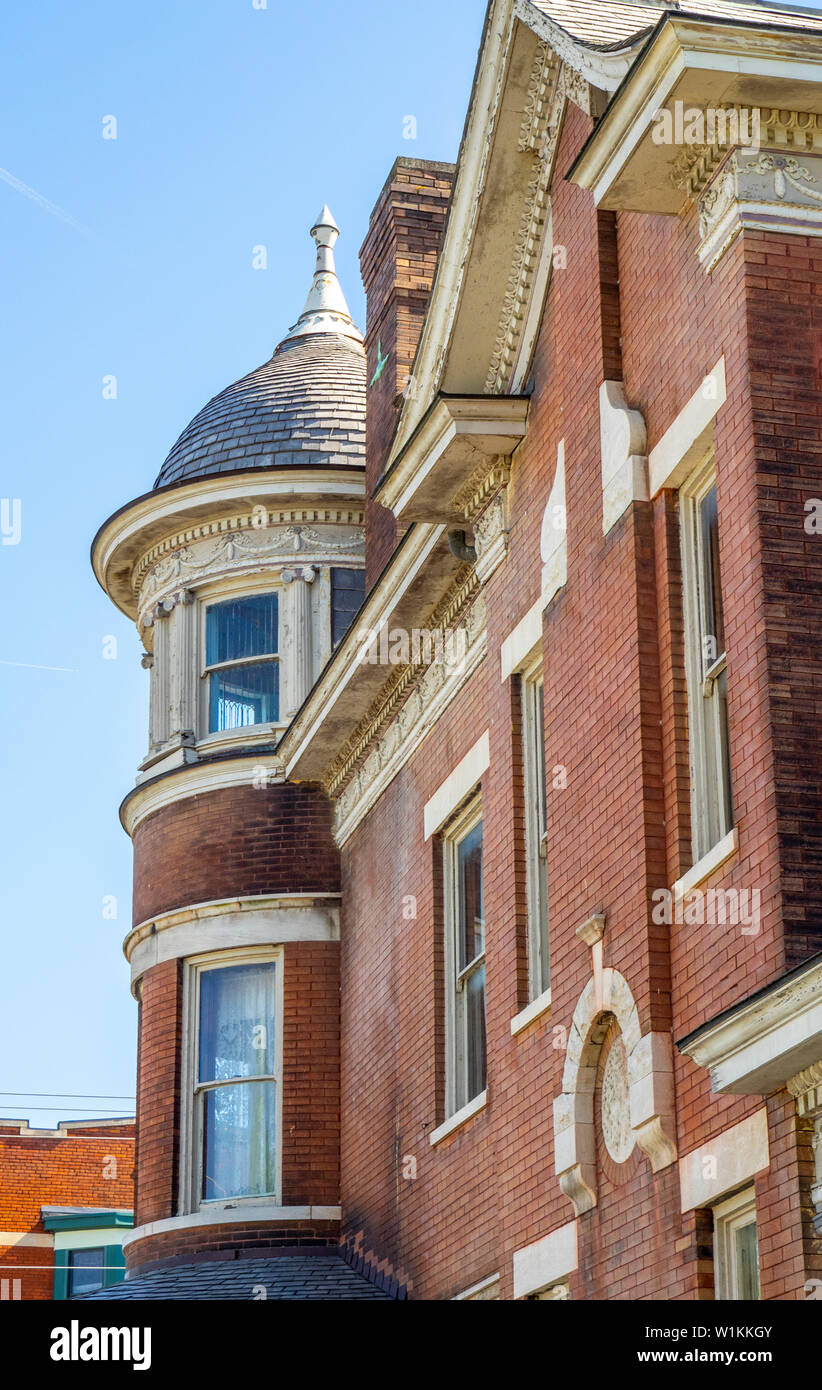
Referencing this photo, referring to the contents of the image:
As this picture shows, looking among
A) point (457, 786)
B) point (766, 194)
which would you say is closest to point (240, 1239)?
point (457, 786)

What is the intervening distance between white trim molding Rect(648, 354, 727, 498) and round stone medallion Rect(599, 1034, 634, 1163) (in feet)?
9.99

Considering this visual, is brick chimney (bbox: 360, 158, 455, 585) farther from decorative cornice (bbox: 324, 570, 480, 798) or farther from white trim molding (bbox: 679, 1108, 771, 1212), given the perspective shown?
white trim molding (bbox: 679, 1108, 771, 1212)

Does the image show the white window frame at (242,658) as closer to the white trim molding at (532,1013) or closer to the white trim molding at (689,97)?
the white trim molding at (532,1013)

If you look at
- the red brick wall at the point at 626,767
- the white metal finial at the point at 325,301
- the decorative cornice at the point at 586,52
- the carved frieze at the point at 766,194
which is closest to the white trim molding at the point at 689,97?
the carved frieze at the point at 766,194

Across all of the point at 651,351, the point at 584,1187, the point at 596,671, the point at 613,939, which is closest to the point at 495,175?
the point at 651,351

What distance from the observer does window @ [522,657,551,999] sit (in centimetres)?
1344

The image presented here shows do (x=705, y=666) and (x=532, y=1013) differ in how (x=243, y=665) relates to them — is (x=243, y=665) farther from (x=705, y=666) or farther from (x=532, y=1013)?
(x=705, y=666)

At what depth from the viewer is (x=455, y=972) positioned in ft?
51.1

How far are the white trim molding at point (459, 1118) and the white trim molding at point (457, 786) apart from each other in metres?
2.09

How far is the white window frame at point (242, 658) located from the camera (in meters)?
19.8

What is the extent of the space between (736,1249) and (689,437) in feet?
13.7

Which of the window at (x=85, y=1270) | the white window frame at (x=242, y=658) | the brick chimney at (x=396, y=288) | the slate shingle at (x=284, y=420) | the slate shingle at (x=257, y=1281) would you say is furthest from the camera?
the window at (x=85, y=1270)
